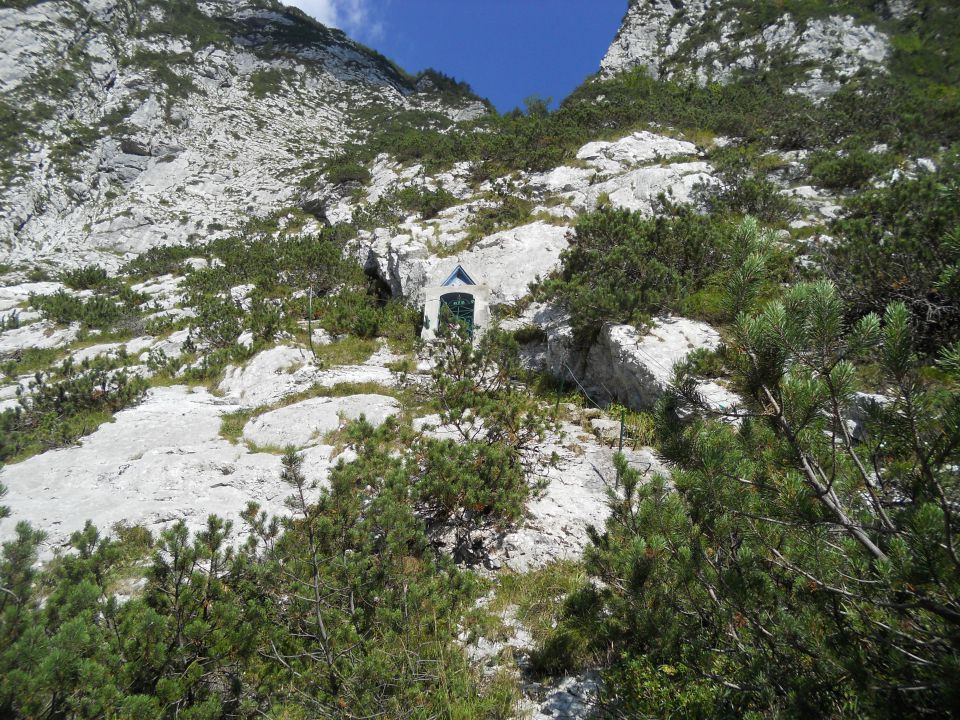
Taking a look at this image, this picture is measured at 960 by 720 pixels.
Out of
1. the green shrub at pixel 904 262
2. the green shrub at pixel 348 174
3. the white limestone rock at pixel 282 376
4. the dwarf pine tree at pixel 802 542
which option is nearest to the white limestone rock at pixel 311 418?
the white limestone rock at pixel 282 376

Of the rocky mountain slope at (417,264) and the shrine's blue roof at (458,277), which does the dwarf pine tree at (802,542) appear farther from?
the shrine's blue roof at (458,277)

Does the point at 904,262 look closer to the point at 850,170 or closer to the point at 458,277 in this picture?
the point at 850,170

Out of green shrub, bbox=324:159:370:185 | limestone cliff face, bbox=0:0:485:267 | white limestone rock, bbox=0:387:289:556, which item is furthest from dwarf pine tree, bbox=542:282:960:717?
limestone cliff face, bbox=0:0:485:267

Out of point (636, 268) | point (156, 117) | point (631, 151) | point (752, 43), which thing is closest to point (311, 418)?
point (636, 268)

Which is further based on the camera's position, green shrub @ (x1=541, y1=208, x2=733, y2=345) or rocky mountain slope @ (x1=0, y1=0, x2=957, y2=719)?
green shrub @ (x1=541, y1=208, x2=733, y2=345)

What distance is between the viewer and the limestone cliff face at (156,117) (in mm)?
26703

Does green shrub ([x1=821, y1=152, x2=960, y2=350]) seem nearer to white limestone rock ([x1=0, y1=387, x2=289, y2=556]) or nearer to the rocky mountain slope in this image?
the rocky mountain slope

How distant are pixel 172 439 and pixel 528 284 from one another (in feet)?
27.9

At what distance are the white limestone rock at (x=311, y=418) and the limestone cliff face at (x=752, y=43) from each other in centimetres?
2727

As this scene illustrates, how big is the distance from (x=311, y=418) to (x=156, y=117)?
3993 centimetres

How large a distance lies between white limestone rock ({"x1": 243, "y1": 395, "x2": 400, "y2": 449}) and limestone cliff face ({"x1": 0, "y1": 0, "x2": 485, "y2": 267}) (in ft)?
78.6

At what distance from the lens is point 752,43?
28.6 metres

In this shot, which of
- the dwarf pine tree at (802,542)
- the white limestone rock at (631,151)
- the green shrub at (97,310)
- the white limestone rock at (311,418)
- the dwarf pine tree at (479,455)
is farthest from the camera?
the white limestone rock at (631,151)

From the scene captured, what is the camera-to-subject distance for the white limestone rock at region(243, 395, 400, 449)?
7199mm
